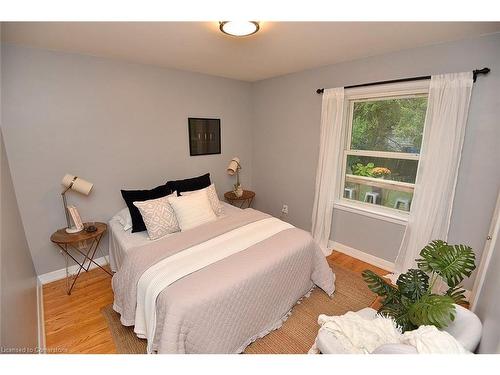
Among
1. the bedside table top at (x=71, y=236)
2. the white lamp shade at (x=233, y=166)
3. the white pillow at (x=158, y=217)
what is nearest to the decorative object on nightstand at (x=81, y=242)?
the bedside table top at (x=71, y=236)

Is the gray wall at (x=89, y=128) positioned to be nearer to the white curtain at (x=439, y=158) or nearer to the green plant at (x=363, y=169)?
the green plant at (x=363, y=169)

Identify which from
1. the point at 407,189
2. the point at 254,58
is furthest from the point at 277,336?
the point at 254,58

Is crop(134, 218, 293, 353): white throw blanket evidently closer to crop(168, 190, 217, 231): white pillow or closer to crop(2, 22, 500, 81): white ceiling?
crop(168, 190, 217, 231): white pillow

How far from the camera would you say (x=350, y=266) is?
273 cm

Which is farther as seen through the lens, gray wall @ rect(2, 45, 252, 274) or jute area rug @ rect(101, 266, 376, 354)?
gray wall @ rect(2, 45, 252, 274)

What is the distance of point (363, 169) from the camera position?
282 cm

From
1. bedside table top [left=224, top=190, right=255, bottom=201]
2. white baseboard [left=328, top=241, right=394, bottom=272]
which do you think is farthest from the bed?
bedside table top [left=224, top=190, right=255, bottom=201]

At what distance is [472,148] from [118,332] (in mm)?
3286

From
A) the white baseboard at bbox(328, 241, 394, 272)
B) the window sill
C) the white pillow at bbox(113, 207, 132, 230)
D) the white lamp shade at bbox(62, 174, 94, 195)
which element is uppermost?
the white lamp shade at bbox(62, 174, 94, 195)

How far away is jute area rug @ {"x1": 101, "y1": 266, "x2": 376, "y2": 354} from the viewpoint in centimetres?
167

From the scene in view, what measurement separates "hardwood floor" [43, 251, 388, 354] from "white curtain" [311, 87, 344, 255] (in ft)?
2.14

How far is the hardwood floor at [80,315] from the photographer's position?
168cm
